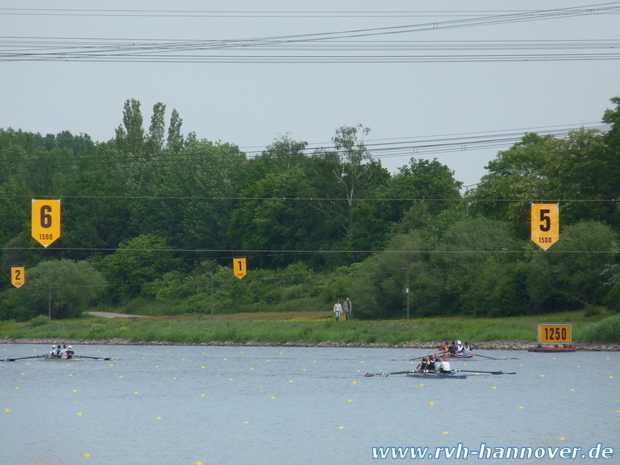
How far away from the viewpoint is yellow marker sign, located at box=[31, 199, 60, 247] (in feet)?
102

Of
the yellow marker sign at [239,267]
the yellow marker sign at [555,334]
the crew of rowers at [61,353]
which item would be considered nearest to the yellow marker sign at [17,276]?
the yellow marker sign at [239,267]

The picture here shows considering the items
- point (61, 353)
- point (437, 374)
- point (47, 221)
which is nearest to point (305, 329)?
point (61, 353)

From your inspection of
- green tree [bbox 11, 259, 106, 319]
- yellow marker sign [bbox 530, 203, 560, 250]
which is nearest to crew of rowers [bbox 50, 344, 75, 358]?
yellow marker sign [bbox 530, 203, 560, 250]

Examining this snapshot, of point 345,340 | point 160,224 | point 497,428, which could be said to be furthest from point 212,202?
point 497,428

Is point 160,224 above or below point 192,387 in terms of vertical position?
above

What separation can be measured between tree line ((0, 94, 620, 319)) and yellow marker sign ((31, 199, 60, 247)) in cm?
2491

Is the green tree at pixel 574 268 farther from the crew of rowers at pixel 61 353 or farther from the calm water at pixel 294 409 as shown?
the crew of rowers at pixel 61 353

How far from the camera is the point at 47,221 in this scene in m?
31.4

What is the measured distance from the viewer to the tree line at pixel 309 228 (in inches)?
2581

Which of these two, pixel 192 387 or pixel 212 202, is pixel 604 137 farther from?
pixel 212 202

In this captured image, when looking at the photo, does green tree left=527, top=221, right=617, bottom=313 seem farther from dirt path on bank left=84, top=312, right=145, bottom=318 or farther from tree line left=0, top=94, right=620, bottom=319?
dirt path on bank left=84, top=312, right=145, bottom=318

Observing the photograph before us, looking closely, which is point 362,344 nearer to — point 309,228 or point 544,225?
point 544,225

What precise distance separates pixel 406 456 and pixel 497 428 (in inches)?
225

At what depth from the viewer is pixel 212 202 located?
352 ft
